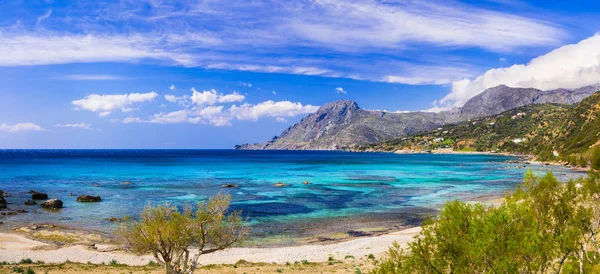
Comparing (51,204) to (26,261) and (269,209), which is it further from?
(269,209)

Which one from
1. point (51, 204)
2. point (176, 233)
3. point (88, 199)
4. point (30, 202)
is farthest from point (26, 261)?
point (30, 202)

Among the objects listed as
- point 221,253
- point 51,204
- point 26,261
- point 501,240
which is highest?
point 501,240

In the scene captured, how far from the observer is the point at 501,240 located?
39.3ft

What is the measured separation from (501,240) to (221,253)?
104 ft

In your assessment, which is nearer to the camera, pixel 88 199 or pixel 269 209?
pixel 269 209

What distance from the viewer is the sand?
35141 millimetres

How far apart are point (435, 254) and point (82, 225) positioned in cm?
5209

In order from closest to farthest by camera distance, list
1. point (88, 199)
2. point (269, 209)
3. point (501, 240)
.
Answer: point (501, 240)
point (269, 209)
point (88, 199)

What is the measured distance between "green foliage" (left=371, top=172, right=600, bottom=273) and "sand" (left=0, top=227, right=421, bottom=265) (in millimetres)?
21526

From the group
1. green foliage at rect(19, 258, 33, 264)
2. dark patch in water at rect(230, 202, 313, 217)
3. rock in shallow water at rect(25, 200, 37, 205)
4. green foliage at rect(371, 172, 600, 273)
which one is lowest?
dark patch in water at rect(230, 202, 313, 217)

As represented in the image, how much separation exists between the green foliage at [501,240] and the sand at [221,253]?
847 inches

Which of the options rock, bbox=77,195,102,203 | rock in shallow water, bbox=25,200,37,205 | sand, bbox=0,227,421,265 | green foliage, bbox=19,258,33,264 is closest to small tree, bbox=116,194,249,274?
sand, bbox=0,227,421,265

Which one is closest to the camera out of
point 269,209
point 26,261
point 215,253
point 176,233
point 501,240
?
point 501,240

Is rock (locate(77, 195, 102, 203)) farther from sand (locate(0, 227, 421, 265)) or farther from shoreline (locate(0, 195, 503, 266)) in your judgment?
sand (locate(0, 227, 421, 265))
